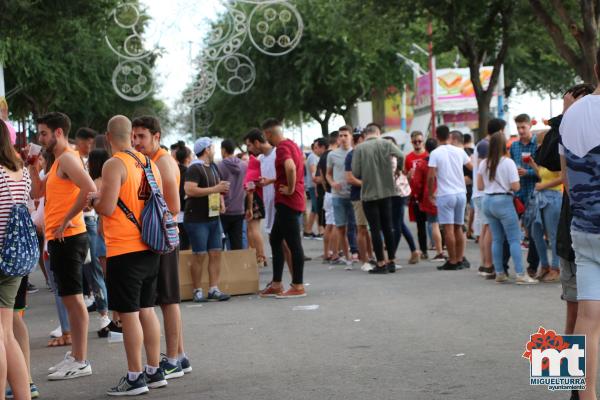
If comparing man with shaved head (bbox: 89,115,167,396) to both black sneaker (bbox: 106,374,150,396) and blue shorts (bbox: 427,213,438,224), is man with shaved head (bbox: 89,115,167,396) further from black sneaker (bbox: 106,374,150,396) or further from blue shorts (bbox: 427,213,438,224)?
blue shorts (bbox: 427,213,438,224)

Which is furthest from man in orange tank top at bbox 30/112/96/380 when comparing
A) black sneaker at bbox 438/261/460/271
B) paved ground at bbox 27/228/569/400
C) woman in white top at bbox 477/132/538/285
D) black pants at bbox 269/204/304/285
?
black sneaker at bbox 438/261/460/271

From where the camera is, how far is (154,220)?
7230 millimetres

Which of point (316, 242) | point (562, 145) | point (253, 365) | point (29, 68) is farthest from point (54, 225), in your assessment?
point (29, 68)

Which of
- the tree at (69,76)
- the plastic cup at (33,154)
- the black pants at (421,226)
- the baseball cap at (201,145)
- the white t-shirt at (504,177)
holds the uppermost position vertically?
the tree at (69,76)

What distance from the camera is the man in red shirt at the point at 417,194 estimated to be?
1667 centimetres

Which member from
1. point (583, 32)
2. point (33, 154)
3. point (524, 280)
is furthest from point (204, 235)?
point (583, 32)

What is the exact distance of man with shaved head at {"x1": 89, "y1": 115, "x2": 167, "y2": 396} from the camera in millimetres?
7164

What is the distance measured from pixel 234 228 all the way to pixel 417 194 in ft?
10.5

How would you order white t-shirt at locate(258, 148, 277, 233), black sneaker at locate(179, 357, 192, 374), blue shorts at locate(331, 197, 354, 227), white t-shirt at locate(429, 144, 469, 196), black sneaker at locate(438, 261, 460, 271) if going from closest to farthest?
black sneaker at locate(179, 357, 192, 374), black sneaker at locate(438, 261, 460, 271), white t-shirt at locate(429, 144, 469, 196), white t-shirt at locate(258, 148, 277, 233), blue shorts at locate(331, 197, 354, 227)

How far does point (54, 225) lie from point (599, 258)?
4.61m

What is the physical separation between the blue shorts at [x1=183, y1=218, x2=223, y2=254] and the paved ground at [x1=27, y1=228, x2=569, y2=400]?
0.66 metres

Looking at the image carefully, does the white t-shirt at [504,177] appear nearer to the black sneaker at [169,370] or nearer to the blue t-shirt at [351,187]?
the blue t-shirt at [351,187]

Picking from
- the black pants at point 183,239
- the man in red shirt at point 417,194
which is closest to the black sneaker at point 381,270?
the man in red shirt at point 417,194

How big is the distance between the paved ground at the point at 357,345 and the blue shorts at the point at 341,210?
112 inches
